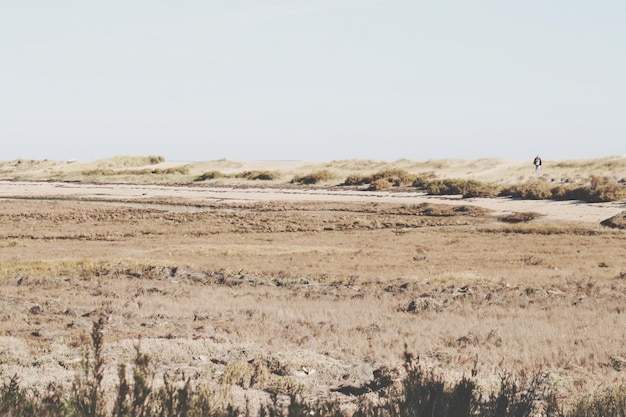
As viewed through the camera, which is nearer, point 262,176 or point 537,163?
point 537,163

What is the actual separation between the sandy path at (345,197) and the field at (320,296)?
1.90ft

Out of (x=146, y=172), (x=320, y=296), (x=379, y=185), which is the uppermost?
(x=146, y=172)

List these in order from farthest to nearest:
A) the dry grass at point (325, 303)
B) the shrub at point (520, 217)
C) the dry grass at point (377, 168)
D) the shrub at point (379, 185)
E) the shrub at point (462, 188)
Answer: the shrub at point (379, 185) → the dry grass at point (377, 168) → the shrub at point (462, 188) → the shrub at point (520, 217) → the dry grass at point (325, 303)

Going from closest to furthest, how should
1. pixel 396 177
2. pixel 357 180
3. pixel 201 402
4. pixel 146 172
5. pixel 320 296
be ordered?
pixel 201 402 < pixel 320 296 < pixel 396 177 < pixel 357 180 < pixel 146 172

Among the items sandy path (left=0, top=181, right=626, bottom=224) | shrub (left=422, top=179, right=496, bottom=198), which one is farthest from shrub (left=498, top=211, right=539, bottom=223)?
shrub (left=422, top=179, right=496, bottom=198)

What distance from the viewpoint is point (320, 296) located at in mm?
18797

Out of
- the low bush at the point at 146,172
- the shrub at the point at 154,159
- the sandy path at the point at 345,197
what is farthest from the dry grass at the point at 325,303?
the shrub at the point at 154,159

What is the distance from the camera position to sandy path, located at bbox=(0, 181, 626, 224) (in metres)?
46.4

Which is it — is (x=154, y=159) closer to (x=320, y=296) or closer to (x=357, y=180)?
(x=357, y=180)

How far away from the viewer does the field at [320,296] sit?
33.9 ft

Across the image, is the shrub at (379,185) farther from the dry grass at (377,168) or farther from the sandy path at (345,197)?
the dry grass at (377,168)

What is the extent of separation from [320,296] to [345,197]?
1904 inches

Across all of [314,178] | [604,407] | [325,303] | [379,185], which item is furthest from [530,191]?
[604,407]

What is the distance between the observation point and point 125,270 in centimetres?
2355
